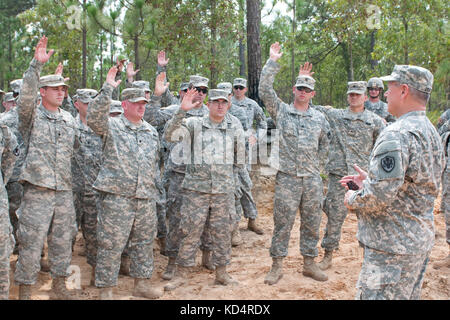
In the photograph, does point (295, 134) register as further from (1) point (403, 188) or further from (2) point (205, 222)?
(1) point (403, 188)

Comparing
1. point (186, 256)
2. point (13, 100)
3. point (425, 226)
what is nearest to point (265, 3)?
point (13, 100)

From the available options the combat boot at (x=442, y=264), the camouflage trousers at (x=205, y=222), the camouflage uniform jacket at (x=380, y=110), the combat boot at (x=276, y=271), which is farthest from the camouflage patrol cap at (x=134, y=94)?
the combat boot at (x=442, y=264)

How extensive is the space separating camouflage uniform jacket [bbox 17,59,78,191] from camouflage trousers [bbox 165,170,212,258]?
4.58 ft

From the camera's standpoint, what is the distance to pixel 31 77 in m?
3.95

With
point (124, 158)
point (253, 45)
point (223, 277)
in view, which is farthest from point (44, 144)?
point (253, 45)

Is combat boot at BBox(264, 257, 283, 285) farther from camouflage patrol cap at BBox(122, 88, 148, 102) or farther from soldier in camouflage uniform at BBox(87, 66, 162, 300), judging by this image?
→ camouflage patrol cap at BBox(122, 88, 148, 102)

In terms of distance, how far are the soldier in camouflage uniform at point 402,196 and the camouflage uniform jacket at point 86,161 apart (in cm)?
346

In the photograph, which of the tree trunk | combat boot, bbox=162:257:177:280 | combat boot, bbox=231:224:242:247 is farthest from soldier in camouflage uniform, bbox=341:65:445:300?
the tree trunk

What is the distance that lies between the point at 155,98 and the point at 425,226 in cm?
385

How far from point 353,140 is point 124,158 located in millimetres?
2867

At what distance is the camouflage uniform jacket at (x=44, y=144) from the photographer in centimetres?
418

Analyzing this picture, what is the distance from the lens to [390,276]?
2.79 m

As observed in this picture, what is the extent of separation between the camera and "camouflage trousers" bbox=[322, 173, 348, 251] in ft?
17.8
